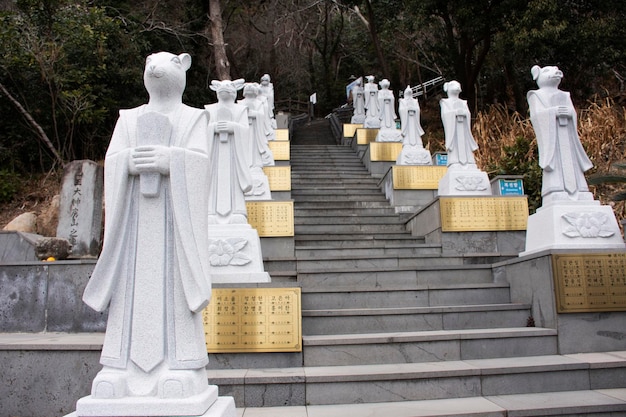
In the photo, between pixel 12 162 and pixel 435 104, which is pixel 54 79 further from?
pixel 435 104

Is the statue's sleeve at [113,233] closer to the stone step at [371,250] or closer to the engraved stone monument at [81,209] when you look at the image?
the stone step at [371,250]

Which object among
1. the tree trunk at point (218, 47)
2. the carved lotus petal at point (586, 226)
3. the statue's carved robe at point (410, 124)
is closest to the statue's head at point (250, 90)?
the statue's carved robe at point (410, 124)

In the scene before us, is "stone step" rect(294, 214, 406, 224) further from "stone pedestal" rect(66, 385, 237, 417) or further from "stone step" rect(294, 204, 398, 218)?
"stone pedestal" rect(66, 385, 237, 417)

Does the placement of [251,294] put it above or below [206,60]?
below

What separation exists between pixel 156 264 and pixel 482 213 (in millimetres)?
6266

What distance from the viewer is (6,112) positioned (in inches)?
558

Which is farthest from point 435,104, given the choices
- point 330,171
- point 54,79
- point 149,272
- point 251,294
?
point 149,272

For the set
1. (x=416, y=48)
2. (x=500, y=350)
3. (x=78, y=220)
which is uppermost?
(x=416, y=48)

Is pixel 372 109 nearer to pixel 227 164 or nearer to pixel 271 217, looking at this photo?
pixel 271 217

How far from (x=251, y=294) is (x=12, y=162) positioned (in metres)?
12.2

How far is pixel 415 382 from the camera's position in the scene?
4480 millimetres

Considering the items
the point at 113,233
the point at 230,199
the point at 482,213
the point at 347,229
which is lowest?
the point at 113,233

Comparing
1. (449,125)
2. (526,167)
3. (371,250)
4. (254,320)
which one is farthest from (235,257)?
(526,167)

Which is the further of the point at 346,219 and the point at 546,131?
the point at 346,219
